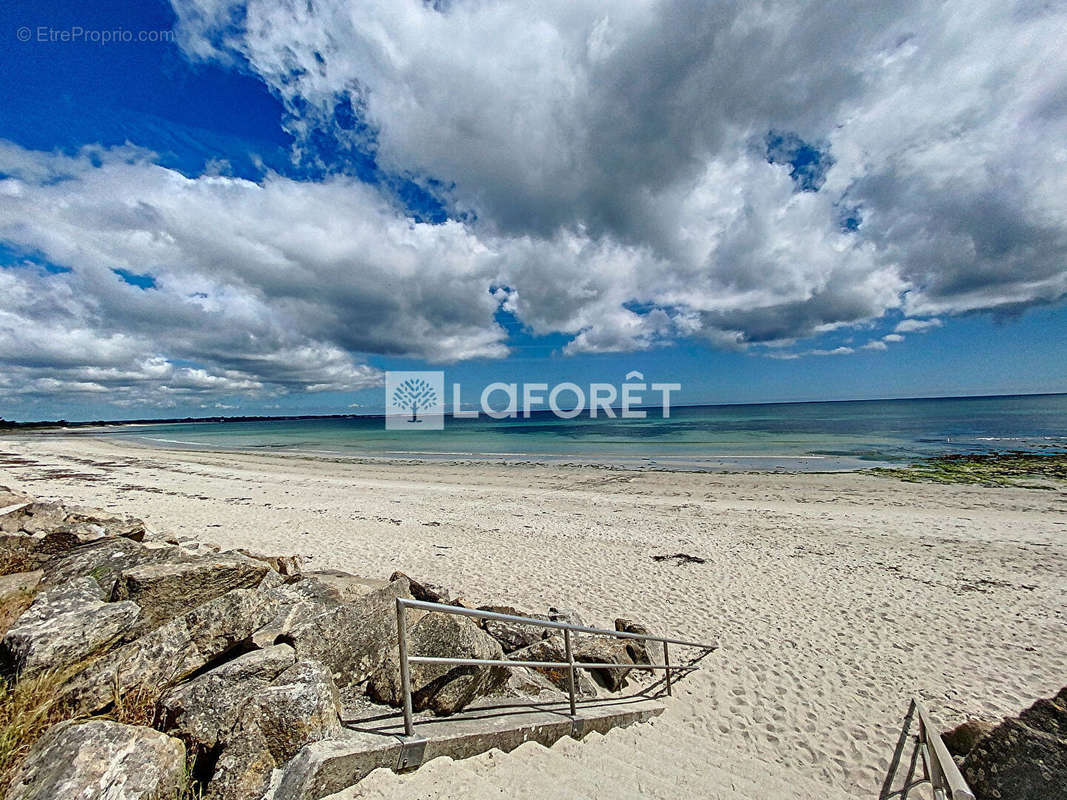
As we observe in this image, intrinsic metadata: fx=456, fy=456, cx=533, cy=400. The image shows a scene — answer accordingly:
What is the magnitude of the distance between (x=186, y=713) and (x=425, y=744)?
157 centimetres

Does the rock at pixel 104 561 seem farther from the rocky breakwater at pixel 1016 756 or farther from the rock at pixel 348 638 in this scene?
the rocky breakwater at pixel 1016 756

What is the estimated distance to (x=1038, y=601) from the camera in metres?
8.60

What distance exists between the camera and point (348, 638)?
13.4 feet

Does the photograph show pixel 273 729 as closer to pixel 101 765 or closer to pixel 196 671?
pixel 101 765

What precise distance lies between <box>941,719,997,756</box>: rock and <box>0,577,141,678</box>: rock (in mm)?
7785

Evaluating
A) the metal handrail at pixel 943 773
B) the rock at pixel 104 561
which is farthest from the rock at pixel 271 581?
the metal handrail at pixel 943 773

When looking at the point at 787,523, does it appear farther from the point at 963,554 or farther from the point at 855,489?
the point at 855,489

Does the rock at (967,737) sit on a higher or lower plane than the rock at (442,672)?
lower

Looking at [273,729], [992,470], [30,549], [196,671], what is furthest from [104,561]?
[992,470]

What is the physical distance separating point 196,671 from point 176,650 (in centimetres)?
23

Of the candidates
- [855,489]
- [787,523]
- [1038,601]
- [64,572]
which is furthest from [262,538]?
[855,489]

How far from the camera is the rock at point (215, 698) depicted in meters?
2.88

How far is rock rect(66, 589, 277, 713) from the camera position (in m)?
3.25

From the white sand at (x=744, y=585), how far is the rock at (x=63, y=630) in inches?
112
